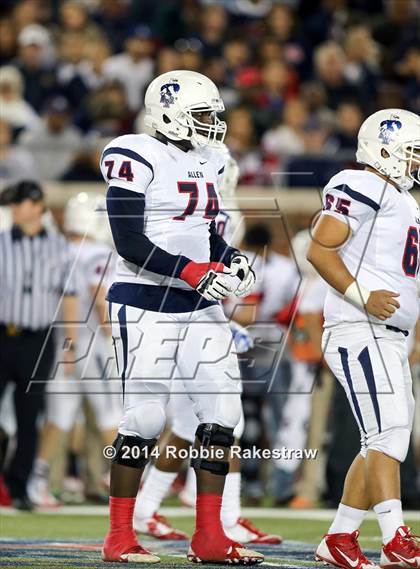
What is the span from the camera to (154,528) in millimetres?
6504

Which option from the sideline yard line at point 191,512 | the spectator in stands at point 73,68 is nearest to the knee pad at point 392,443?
the sideline yard line at point 191,512

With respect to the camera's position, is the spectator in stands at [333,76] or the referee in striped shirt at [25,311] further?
the spectator in stands at [333,76]

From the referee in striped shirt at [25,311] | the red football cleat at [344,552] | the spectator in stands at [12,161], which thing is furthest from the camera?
the spectator in stands at [12,161]

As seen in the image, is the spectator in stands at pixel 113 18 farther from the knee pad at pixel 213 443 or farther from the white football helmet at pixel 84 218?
the knee pad at pixel 213 443

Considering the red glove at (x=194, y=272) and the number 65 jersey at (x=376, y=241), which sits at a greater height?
the number 65 jersey at (x=376, y=241)

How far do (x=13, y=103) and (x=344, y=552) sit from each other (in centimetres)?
768

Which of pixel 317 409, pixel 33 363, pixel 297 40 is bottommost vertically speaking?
pixel 317 409

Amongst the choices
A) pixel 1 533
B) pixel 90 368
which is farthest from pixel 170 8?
pixel 1 533

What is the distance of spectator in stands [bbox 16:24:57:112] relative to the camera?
12.7 metres

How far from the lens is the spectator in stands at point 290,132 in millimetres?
11875

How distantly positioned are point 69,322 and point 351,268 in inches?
137

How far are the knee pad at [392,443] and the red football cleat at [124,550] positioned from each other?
934mm

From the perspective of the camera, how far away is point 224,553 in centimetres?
529

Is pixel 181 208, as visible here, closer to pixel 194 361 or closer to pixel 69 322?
pixel 194 361
